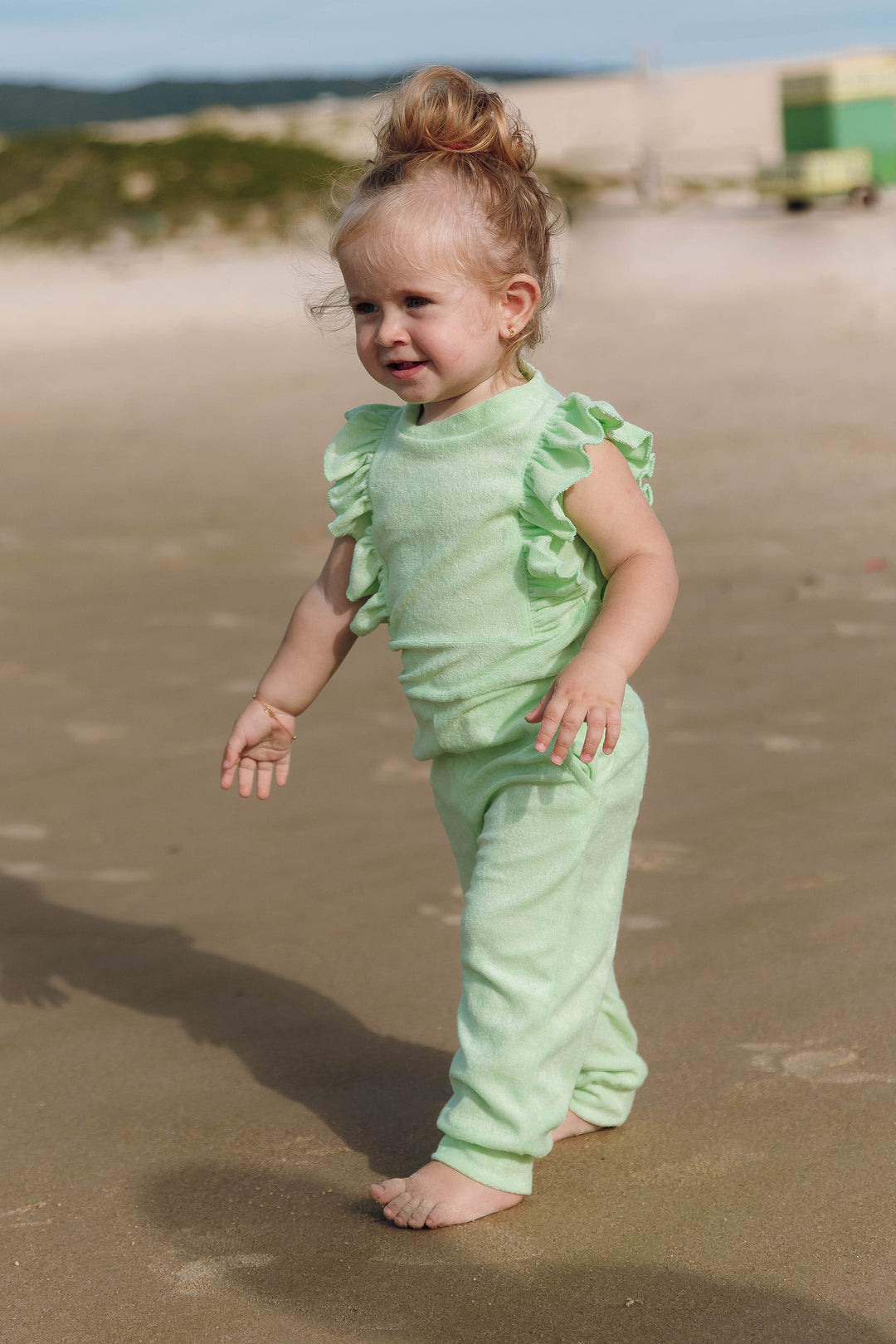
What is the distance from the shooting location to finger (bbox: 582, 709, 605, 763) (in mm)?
2020

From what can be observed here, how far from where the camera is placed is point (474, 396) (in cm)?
224

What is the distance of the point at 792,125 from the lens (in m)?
23.2

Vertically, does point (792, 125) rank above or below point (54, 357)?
above

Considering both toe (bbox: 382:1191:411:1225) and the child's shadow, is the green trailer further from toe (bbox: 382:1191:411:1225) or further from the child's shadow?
toe (bbox: 382:1191:411:1225)

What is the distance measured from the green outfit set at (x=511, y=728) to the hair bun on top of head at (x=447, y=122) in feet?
1.14

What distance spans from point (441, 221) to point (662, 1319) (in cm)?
148

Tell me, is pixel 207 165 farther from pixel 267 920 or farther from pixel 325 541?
pixel 267 920

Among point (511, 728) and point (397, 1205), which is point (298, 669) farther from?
point (397, 1205)

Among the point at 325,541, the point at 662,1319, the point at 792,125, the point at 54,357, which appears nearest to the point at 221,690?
the point at 325,541

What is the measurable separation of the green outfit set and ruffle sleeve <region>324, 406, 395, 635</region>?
6cm

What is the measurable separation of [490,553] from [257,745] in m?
0.55

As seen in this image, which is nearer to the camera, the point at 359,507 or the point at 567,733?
the point at 567,733

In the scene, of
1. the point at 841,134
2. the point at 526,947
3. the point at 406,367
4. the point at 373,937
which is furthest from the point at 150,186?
the point at 526,947

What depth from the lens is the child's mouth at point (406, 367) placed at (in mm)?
2174
